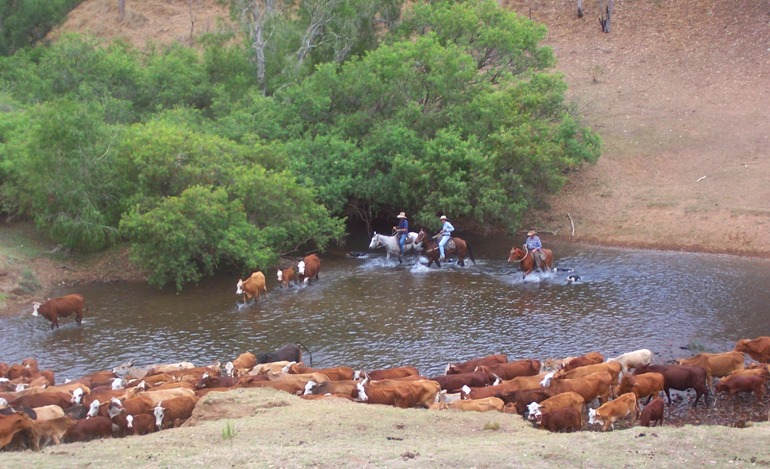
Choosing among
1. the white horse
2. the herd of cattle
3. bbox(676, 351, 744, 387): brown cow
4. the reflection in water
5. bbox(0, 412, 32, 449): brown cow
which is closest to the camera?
bbox(0, 412, 32, 449): brown cow

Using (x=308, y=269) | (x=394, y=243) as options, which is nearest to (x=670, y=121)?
(x=394, y=243)

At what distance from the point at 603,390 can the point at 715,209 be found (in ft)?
60.3

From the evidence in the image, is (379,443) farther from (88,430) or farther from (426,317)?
(426,317)

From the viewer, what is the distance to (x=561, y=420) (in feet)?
53.7

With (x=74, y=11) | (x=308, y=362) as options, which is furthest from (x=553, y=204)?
(x=74, y=11)

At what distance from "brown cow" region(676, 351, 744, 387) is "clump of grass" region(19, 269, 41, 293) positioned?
19.8 meters

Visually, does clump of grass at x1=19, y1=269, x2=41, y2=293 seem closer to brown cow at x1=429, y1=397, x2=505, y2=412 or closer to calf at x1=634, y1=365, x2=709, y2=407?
brown cow at x1=429, y1=397, x2=505, y2=412

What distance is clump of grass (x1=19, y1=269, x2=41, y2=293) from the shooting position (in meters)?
27.8

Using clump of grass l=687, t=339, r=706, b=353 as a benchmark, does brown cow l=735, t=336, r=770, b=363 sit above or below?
above

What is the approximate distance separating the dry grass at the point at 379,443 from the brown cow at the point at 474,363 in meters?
2.65

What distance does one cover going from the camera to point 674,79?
44219mm

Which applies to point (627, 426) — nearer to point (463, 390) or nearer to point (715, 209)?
point (463, 390)

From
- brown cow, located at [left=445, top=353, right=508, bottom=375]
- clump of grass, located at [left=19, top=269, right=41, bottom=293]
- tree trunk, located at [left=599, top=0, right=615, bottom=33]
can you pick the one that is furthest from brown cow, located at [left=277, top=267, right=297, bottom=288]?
tree trunk, located at [left=599, top=0, right=615, bottom=33]

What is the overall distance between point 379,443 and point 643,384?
6328 mm
